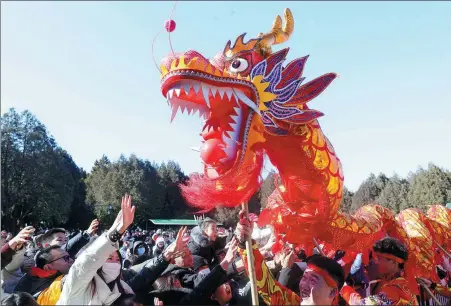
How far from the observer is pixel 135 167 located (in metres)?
48.1

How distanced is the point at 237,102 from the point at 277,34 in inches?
41.8

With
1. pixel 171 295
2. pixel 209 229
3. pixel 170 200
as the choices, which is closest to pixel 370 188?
pixel 170 200

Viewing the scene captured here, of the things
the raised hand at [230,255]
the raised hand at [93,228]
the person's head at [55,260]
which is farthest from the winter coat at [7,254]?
the raised hand at [230,255]

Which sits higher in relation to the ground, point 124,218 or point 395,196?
point 395,196

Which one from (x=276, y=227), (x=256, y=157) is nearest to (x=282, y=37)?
(x=256, y=157)

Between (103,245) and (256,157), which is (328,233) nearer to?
(256,157)

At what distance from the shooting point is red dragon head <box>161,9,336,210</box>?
153 inches

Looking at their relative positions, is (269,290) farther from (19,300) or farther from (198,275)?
(19,300)

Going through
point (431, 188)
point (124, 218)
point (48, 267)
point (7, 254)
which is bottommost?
point (48, 267)

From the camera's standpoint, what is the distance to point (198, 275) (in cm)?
378

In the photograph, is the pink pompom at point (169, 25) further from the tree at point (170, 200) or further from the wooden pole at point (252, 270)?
the tree at point (170, 200)

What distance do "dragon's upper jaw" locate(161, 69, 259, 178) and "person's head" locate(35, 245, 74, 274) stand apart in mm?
1506

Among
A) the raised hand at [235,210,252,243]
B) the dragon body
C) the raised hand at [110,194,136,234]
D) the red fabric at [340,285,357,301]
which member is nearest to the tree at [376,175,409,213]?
the dragon body

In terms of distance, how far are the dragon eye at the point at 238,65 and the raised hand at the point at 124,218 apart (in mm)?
1951
